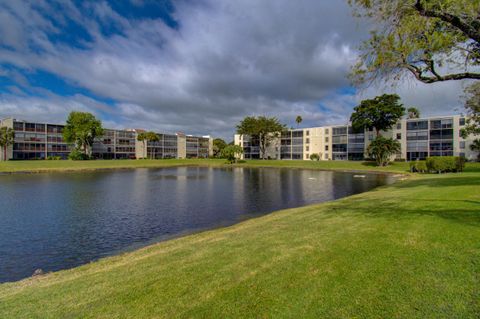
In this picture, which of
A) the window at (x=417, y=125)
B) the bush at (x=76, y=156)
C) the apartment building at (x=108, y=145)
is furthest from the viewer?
the apartment building at (x=108, y=145)

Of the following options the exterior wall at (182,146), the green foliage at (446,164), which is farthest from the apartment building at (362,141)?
the exterior wall at (182,146)

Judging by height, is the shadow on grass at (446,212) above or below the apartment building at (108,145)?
below

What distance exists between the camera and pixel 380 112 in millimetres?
76188

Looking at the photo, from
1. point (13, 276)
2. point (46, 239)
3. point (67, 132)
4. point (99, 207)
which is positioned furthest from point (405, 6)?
point (67, 132)

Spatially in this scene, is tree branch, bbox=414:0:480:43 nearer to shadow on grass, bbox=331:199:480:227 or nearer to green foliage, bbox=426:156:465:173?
shadow on grass, bbox=331:199:480:227

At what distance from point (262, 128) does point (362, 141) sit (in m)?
37.5

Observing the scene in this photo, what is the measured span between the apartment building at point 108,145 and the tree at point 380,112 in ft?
333

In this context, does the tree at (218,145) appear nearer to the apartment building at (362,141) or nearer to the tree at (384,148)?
the apartment building at (362,141)

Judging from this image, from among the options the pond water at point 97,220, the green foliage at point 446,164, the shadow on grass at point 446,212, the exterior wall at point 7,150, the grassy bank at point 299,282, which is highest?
the exterior wall at point 7,150

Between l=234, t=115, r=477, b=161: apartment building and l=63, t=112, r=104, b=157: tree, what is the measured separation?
64628 millimetres

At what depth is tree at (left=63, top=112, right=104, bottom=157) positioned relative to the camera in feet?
320

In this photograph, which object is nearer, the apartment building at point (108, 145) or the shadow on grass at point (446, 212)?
the shadow on grass at point (446, 212)

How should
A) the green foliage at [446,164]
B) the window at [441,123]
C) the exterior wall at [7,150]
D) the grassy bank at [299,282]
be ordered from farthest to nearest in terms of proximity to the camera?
the exterior wall at [7,150]
the window at [441,123]
the green foliage at [446,164]
the grassy bank at [299,282]

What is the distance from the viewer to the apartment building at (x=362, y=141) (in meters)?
73.6
